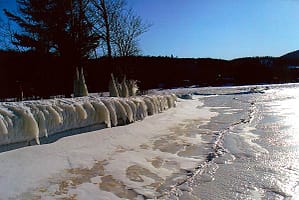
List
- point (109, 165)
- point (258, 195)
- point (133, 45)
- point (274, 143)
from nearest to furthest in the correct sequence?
1. point (258, 195)
2. point (109, 165)
3. point (274, 143)
4. point (133, 45)

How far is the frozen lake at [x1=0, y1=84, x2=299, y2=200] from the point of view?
15.8ft

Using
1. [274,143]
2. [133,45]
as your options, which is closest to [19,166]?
[274,143]

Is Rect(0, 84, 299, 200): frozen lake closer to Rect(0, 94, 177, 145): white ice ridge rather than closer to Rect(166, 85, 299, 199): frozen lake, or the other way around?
Rect(166, 85, 299, 199): frozen lake

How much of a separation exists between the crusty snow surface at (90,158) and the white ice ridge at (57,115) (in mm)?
18

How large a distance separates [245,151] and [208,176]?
2046mm

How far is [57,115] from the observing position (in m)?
7.51

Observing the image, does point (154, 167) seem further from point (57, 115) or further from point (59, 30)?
point (59, 30)

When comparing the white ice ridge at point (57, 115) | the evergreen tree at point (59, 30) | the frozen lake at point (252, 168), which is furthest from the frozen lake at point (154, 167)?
the evergreen tree at point (59, 30)

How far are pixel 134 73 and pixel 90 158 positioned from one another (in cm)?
2155

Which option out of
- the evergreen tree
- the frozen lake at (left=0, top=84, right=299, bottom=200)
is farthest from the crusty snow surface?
the evergreen tree

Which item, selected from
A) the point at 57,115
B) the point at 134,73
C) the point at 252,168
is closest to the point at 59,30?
the point at 134,73

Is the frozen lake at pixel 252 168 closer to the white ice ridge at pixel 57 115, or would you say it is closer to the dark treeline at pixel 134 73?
the white ice ridge at pixel 57 115

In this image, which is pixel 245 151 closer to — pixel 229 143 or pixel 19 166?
pixel 229 143

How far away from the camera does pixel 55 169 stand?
566cm
